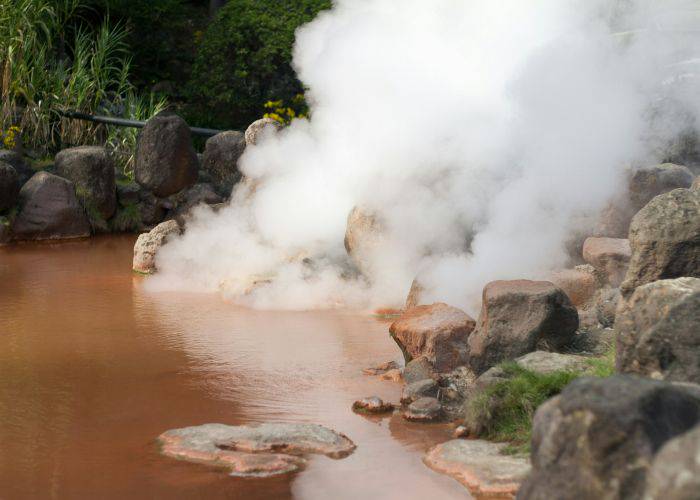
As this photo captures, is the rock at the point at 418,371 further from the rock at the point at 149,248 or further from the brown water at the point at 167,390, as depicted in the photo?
the rock at the point at 149,248

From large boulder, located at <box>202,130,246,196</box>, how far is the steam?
2358 millimetres

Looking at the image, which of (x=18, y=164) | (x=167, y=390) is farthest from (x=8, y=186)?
(x=167, y=390)

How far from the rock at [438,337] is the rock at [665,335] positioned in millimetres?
1595

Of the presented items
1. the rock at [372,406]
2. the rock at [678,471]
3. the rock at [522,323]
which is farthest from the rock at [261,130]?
the rock at [678,471]

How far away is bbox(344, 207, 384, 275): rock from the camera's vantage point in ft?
26.4

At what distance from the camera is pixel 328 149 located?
9.05 metres

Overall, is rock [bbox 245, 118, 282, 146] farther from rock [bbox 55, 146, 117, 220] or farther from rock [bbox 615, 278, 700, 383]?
rock [bbox 615, 278, 700, 383]

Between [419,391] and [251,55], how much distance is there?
9.21 m

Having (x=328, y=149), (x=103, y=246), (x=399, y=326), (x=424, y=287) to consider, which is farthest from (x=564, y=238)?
(x=103, y=246)

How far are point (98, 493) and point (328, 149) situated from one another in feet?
17.5

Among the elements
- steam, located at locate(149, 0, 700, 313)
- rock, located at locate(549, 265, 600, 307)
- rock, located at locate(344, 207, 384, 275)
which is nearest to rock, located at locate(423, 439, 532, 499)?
rock, located at locate(549, 265, 600, 307)

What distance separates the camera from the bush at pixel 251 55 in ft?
44.8

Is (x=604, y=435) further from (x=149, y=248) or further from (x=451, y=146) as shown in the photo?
(x=149, y=248)

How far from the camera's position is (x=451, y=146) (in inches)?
307
